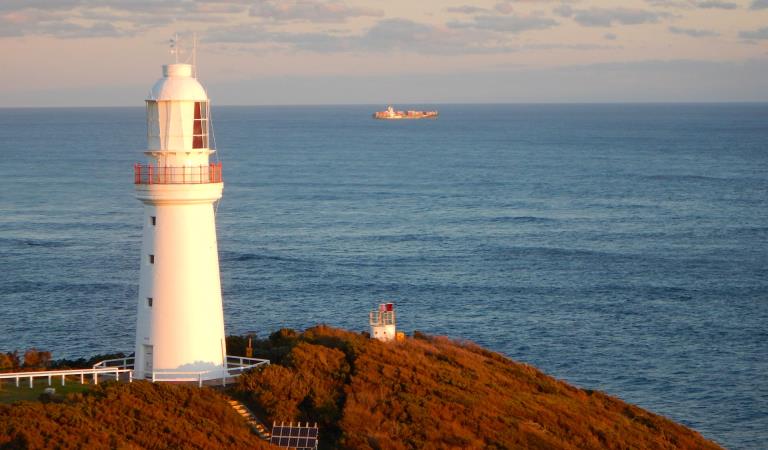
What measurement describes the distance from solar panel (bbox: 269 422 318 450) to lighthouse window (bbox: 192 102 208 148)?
5.81m

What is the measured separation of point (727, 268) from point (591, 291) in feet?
34.3

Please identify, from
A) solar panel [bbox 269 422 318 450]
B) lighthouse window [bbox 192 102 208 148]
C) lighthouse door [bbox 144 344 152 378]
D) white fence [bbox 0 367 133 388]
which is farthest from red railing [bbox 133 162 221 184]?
solar panel [bbox 269 422 318 450]

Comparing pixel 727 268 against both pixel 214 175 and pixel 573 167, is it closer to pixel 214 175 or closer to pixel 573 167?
pixel 214 175

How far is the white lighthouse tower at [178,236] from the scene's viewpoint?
68.2ft

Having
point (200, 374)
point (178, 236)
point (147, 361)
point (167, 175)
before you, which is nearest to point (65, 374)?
point (147, 361)

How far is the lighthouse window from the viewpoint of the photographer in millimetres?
21031

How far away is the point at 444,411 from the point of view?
65.9 feet

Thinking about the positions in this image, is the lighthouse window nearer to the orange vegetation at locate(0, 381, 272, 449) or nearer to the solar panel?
the orange vegetation at locate(0, 381, 272, 449)

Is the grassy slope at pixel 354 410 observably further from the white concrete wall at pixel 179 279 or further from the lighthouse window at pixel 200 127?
the lighthouse window at pixel 200 127

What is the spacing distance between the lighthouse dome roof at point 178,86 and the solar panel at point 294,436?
263 inches

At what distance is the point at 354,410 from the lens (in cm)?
1953

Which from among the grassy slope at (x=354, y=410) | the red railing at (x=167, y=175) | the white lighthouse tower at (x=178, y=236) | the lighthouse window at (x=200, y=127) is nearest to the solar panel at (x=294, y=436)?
the grassy slope at (x=354, y=410)

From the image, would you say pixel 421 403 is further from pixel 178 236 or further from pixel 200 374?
pixel 178 236

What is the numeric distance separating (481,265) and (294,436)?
4041cm
